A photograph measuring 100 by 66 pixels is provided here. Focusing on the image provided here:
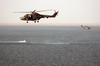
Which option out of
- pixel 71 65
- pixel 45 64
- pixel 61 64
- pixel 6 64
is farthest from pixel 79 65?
pixel 6 64

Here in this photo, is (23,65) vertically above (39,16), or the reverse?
(39,16)

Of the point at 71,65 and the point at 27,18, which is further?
the point at 27,18

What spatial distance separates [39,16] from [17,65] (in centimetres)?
2509

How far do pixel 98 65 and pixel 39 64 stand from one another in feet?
63.0

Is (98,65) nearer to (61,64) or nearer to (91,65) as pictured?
(91,65)

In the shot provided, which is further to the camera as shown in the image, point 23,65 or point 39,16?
point 39,16

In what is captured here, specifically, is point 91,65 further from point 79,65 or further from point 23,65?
point 23,65

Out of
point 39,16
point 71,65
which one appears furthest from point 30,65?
point 39,16

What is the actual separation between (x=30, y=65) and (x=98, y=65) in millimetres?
21995

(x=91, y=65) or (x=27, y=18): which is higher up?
(x=27, y=18)

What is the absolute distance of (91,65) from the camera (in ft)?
140

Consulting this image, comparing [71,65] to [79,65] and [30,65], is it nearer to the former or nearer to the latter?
[79,65]

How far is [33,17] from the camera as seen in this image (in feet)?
185

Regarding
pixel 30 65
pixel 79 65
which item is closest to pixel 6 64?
pixel 30 65
